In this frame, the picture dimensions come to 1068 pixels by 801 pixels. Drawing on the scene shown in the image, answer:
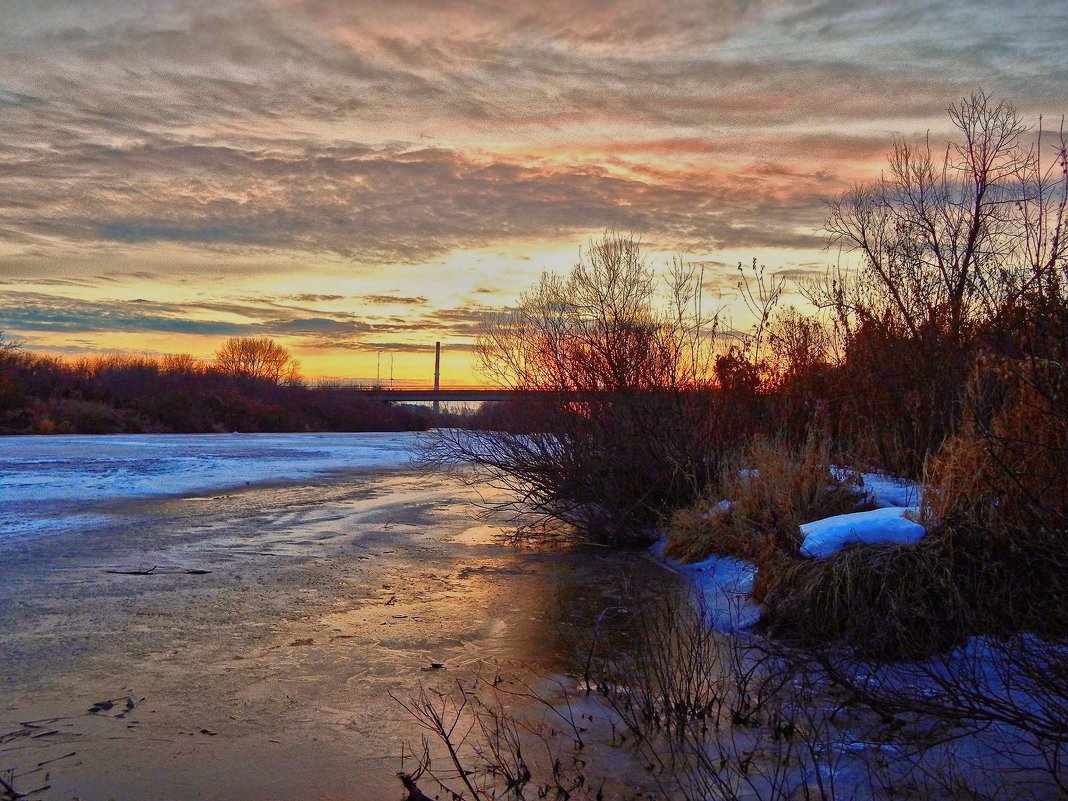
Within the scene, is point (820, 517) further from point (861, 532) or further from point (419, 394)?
point (419, 394)

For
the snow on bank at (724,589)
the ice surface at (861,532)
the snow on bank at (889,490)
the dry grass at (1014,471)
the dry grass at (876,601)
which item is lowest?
the snow on bank at (724,589)

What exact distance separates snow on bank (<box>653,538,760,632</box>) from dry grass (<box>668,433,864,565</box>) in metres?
0.16

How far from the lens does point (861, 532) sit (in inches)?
289

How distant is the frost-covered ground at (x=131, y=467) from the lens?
560 inches

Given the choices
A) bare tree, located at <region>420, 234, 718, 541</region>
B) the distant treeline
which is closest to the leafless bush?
bare tree, located at <region>420, 234, 718, 541</region>

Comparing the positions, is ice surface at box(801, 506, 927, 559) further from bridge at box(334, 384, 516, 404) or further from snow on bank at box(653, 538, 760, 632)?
bridge at box(334, 384, 516, 404)

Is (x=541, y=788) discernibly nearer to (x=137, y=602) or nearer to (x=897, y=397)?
A: (x=137, y=602)

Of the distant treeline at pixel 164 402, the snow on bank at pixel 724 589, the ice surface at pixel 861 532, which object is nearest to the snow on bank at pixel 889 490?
the ice surface at pixel 861 532

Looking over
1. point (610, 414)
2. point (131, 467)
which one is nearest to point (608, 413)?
point (610, 414)

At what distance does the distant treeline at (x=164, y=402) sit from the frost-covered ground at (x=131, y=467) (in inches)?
284

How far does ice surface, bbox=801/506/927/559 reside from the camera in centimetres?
723

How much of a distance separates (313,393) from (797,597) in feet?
175

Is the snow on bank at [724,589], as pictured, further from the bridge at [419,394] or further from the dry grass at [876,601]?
the bridge at [419,394]

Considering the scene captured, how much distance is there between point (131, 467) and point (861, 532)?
18.6 metres
